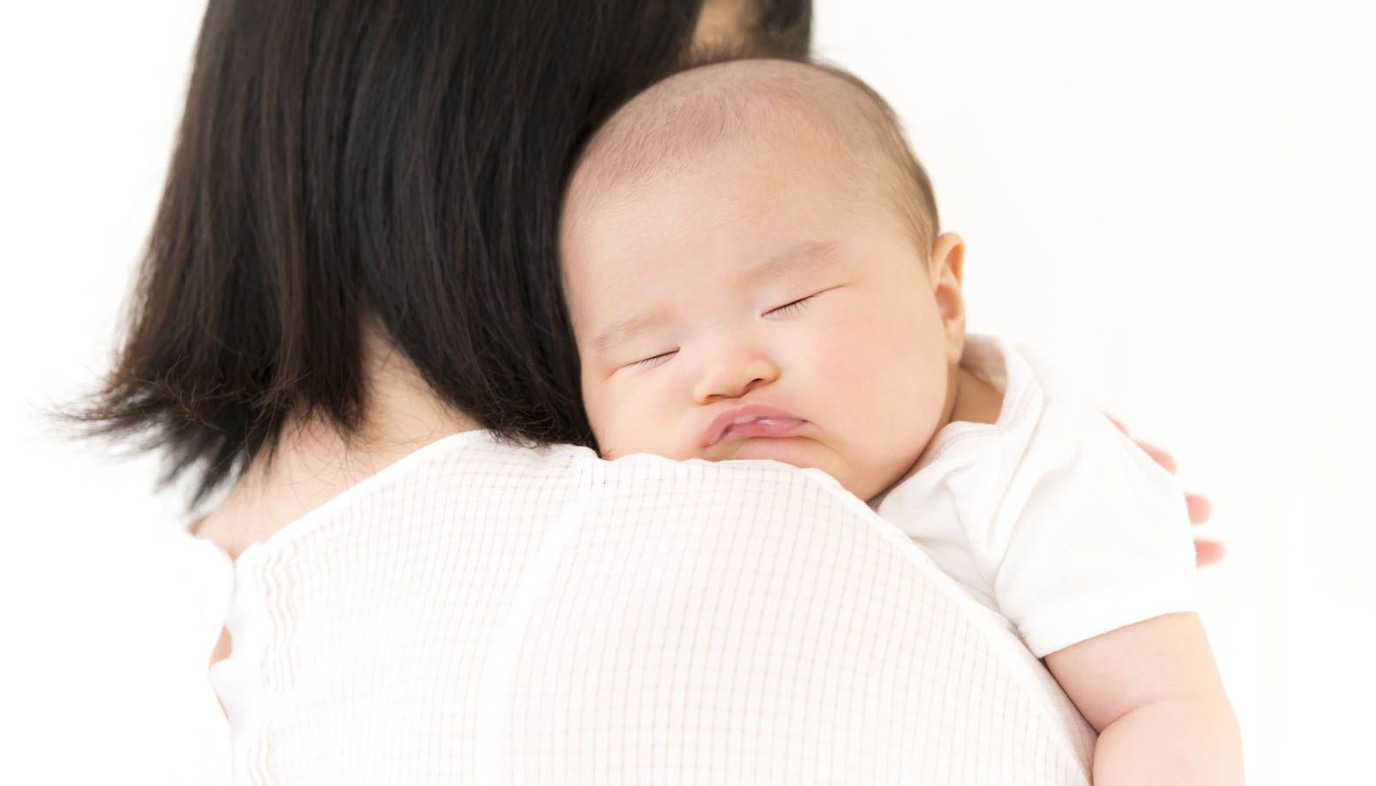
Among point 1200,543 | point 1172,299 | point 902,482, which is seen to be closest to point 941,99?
point 1172,299

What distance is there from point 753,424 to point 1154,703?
357 mm

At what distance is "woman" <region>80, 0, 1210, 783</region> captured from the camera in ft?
2.77

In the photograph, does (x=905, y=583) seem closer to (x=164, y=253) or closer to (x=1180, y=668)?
(x=1180, y=668)

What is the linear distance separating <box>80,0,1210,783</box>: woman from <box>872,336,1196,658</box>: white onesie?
0.23 ft

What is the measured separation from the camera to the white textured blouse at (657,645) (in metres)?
0.83

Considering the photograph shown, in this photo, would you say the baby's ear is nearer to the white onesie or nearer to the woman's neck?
the white onesie

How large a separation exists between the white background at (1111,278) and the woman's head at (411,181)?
0.78 metres

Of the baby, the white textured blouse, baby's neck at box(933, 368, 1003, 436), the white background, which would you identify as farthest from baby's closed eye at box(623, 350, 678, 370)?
the white background

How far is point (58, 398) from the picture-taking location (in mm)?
2158

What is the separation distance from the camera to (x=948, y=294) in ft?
3.96

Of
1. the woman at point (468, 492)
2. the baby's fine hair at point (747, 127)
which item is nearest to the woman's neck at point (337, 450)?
the woman at point (468, 492)

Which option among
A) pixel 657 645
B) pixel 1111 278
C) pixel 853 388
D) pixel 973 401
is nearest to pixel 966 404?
pixel 973 401

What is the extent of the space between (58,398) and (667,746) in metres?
1.68

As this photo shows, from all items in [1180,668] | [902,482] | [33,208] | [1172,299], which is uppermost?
[33,208]
